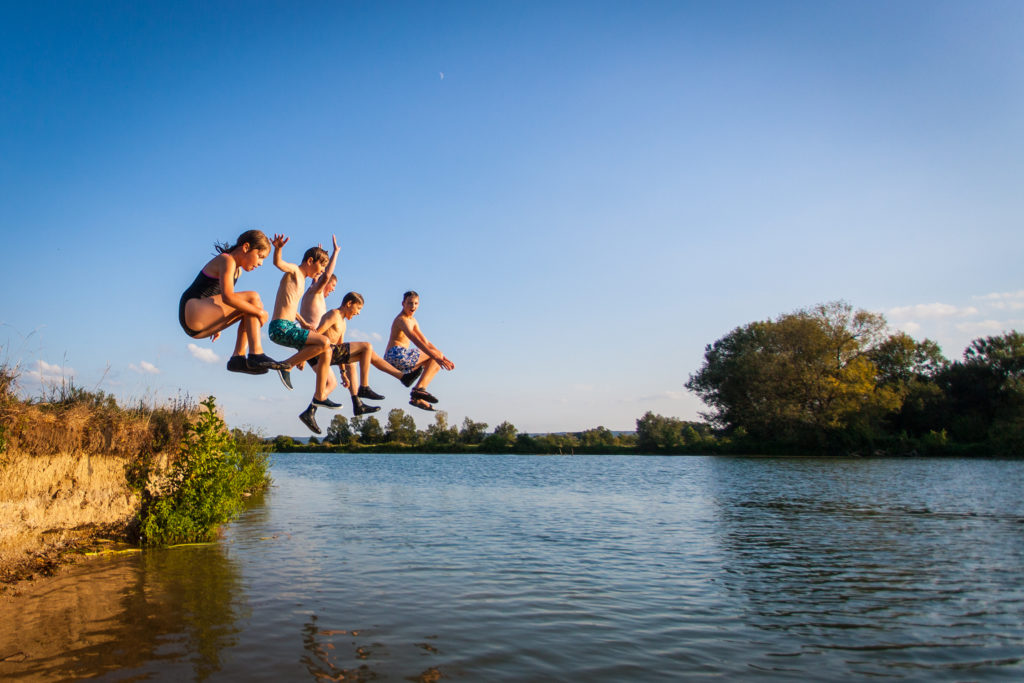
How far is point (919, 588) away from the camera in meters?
20.3

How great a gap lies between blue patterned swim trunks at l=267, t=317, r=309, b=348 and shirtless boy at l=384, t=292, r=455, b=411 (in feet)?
2.09

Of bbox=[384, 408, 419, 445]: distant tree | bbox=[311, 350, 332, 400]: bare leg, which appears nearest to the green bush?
bbox=[384, 408, 419, 445]: distant tree

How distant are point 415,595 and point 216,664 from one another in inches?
270

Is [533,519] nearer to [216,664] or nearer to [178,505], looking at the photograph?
[178,505]

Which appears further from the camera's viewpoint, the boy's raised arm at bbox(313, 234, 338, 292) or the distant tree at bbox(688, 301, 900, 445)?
the distant tree at bbox(688, 301, 900, 445)

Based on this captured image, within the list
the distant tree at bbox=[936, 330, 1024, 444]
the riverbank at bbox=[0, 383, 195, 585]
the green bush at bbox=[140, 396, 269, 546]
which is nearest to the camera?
the riverbank at bbox=[0, 383, 195, 585]

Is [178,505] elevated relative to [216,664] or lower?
elevated

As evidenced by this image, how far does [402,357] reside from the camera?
3.96 meters

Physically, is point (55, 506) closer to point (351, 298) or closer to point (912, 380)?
point (351, 298)

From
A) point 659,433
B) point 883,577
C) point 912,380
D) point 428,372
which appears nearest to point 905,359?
point 912,380

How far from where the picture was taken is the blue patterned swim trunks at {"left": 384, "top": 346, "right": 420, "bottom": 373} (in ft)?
13.0

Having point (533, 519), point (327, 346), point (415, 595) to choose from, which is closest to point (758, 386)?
point (533, 519)

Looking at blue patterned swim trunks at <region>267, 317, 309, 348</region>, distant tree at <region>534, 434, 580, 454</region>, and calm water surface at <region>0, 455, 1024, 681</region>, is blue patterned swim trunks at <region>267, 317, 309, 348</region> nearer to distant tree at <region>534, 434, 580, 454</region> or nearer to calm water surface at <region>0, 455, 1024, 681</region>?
calm water surface at <region>0, 455, 1024, 681</region>

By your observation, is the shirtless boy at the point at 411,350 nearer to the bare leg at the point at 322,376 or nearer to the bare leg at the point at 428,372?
the bare leg at the point at 428,372
